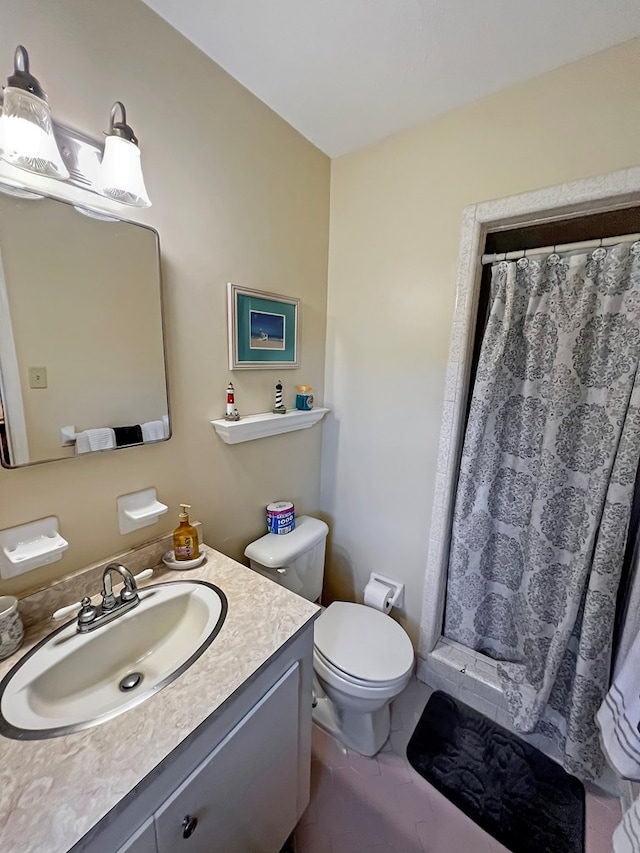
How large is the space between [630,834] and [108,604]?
128cm

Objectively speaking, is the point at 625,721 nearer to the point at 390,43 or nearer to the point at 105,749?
the point at 105,749

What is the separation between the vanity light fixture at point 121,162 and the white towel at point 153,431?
2.01ft

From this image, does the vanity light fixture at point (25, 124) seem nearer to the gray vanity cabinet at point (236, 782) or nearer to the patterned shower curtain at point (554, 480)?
the gray vanity cabinet at point (236, 782)

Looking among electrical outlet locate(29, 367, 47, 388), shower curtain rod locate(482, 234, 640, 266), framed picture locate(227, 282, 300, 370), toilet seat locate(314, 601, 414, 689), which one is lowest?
toilet seat locate(314, 601, 414, 689)

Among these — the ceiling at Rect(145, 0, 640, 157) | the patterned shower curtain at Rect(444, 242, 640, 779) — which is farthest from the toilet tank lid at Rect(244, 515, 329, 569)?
the ceiling at Rect(145, 0, 640, 157)

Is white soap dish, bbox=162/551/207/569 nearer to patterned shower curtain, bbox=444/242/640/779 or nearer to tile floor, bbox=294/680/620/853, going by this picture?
tile floor, bbox=294/680/620/853

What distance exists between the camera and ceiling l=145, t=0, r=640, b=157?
2.98 feet

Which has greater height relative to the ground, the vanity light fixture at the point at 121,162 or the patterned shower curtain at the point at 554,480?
the vanity light fixture at the point at 121,162

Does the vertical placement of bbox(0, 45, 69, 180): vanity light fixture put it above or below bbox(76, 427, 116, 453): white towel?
above

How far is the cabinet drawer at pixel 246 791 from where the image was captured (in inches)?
26.3

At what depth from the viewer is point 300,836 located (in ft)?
3.68

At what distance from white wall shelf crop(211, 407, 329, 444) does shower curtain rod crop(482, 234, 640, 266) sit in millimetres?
935

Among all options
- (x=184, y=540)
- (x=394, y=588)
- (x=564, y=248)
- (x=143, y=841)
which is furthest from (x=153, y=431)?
(x=564, y=248)

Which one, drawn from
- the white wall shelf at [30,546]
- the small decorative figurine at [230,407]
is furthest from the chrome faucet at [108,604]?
the small decorative figurine at [230,407]
